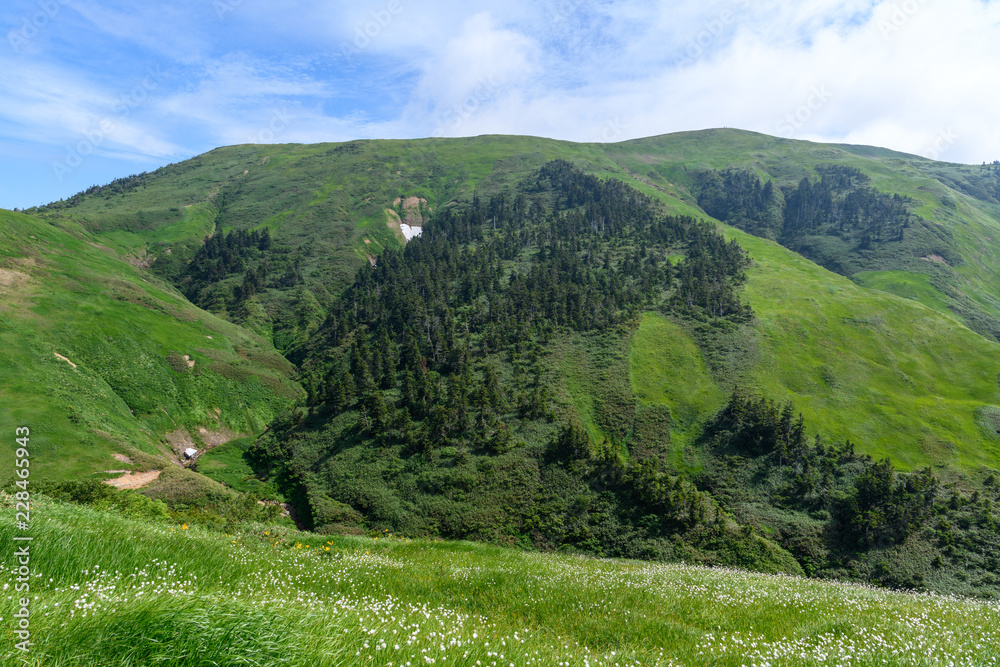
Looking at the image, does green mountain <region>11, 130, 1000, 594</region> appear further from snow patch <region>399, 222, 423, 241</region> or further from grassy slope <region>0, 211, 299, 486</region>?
snow patch <region>399, 222, 423, 241</region>

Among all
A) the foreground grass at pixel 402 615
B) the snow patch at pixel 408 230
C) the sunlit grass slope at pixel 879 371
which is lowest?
the sunlit grass slope at pixel 879 371

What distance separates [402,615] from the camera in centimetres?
678

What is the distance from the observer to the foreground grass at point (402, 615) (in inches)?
146

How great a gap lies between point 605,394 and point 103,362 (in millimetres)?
81632

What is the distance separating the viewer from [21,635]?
10.9ft

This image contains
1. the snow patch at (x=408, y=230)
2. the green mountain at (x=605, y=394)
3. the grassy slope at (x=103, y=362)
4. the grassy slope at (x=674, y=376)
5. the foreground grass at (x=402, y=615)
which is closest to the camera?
the foreground grass at (x=402, y=615)

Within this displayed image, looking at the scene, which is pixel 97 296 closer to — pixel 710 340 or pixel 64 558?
pixel 64 558

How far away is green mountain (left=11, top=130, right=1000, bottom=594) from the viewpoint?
54.8 m

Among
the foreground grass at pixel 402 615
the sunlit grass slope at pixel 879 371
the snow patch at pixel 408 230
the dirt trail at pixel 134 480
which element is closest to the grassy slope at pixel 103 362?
the dirt trail at pixel 134 480

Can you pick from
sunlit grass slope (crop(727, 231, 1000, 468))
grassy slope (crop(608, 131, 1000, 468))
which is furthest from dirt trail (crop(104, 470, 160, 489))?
sunlit grass slope (crop(727, 231, 1000, 468))

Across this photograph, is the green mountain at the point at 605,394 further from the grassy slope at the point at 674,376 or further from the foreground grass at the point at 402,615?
the foreground grass at the point at 402,615

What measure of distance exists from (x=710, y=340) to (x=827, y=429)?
93.7 feet

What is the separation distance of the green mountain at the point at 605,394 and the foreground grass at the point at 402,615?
44.8 meters

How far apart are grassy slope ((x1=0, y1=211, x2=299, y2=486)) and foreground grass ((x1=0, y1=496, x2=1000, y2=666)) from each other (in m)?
53.4
